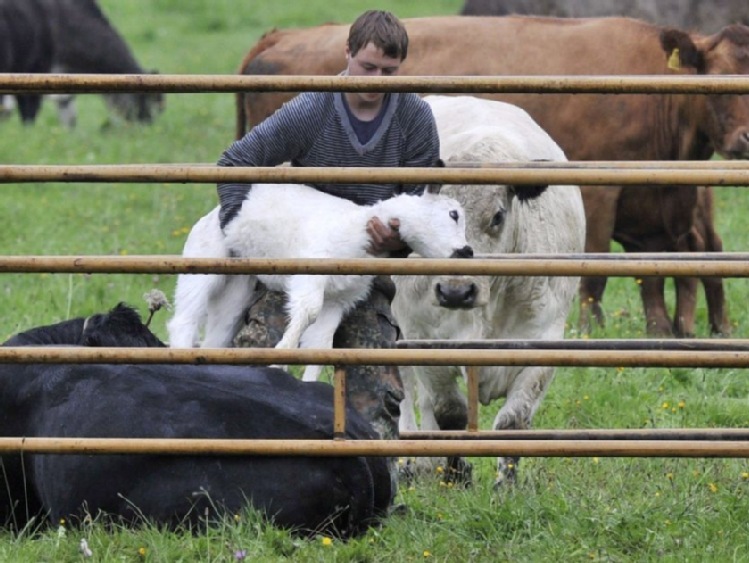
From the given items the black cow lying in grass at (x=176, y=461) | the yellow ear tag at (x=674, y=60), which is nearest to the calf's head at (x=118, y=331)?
the black cow lying in grass at (x=176, y=461)

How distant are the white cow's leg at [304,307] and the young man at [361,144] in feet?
0.66

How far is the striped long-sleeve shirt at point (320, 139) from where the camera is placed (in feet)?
14.8

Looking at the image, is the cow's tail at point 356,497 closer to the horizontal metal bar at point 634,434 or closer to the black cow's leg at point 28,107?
the horizontal metal bar at point 634,434

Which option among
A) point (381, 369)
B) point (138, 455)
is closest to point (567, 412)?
point (381, 369)

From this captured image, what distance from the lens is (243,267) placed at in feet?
12.1

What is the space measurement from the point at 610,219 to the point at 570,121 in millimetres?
712

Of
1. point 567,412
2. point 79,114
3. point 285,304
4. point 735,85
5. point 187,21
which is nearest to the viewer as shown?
point 735,85

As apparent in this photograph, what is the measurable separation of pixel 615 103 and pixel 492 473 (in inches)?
162

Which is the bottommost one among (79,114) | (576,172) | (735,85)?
(79,114)

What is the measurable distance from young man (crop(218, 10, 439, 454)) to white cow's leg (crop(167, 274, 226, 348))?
0.75ft

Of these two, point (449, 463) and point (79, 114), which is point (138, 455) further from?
point (79, 114)

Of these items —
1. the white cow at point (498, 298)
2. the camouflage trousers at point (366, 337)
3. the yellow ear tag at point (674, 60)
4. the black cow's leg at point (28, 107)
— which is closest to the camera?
the camouflage trousers at point (366, 337)

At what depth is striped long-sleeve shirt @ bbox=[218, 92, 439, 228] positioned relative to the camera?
451 centimetres

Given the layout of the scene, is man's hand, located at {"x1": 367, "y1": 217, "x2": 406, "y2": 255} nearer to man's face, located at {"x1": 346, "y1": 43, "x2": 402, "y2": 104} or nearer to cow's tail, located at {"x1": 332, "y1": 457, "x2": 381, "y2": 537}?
man's face, located at {"x1": 346, "y1": 43, "x2": 402, "y2": 104}
